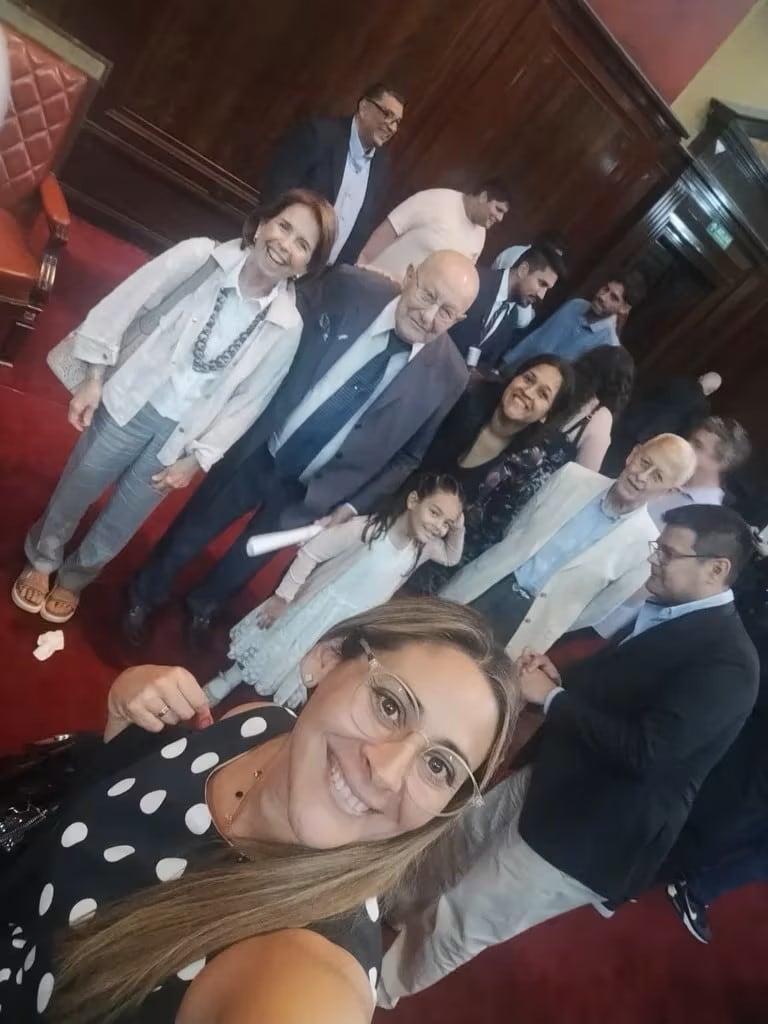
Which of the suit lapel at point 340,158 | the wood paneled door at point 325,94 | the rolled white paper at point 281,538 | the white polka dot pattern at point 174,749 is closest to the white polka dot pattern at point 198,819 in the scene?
the white polka dot pattern at point 174,749

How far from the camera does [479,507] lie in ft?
8.54

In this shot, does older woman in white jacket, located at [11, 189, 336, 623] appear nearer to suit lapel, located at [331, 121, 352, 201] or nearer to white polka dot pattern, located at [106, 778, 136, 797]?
white polka dot pattern, located at [106, 778, 136, 797]

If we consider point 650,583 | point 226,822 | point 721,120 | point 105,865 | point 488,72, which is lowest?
point 105,865

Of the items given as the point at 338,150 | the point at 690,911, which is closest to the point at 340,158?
the point at 338,150

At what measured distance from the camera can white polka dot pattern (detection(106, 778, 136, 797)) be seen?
1.13 m

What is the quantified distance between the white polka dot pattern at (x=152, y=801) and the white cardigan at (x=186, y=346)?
3.77 ft

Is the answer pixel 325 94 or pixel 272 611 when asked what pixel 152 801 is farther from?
pixel 325 94

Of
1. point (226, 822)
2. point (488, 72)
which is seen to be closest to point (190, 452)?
point (226, 822)

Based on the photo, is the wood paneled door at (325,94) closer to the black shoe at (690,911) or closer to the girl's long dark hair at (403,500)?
the girl's long dark hair at (403,500)

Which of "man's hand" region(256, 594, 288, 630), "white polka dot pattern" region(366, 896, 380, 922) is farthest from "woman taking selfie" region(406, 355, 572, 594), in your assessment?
"white polka dot pattern" region(366, 896, 380, 922)

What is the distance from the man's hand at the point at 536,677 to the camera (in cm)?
199

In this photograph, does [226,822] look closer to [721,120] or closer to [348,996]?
[348,996]

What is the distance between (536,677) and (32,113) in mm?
2736

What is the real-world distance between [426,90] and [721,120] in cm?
250
